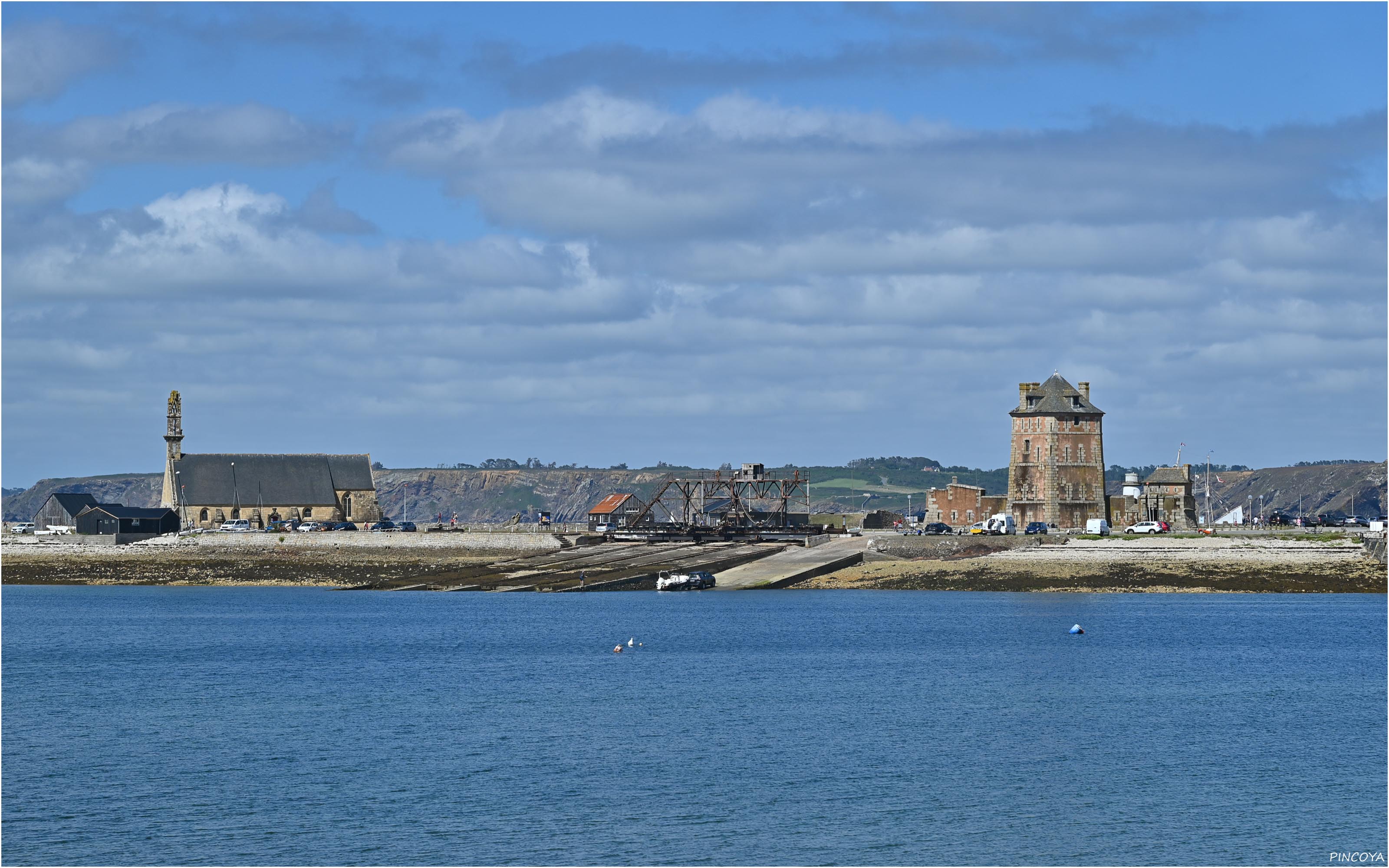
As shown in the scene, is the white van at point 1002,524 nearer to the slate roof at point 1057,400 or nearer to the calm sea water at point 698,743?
the slate roof at point 1057,400

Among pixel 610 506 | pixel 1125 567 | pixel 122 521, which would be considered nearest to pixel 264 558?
pixel 122 521

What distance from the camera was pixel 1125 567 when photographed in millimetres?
91875

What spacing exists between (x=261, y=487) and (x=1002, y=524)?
230 feet

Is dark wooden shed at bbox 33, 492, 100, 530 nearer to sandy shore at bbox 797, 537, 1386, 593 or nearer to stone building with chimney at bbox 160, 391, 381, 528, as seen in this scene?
stone building with chimney at bbox 160, 391, 381, 528

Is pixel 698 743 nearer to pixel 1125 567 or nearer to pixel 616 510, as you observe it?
pixel 1125 567

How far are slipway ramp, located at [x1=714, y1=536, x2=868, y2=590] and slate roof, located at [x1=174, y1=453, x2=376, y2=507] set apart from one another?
64.2 m

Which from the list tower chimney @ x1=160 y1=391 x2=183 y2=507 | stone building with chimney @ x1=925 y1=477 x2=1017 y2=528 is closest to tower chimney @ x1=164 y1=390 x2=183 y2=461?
tower chimney @ x1=160 y1=391 x2=183 y2=507

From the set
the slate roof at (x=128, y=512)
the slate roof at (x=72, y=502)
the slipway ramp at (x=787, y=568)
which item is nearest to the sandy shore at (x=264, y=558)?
the slate roof at (x=128, y=512)

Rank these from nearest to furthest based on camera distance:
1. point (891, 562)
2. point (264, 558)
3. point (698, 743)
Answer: point (698, 743) < point (891, 562) < point (264, 558)

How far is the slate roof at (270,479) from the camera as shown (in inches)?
5866

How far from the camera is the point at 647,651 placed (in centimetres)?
6125

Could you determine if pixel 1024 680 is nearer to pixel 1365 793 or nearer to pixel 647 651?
pixel 647 651

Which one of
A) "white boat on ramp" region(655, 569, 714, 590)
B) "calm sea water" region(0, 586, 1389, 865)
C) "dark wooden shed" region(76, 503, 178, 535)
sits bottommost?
"calm sea water" region(0, 586, 1389, 865)

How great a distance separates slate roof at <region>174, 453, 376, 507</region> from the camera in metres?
149
